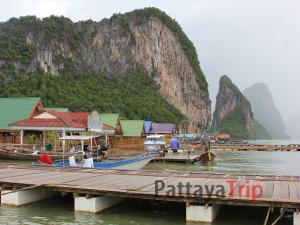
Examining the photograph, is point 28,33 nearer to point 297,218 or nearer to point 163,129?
point 163,129

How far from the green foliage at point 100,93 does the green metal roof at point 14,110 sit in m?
40.7

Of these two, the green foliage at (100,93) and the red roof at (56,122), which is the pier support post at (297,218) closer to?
the red roof at (56,122)

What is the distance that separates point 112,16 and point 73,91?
56.1m

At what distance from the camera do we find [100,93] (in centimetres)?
11969

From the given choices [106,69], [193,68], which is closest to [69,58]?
[106,69]

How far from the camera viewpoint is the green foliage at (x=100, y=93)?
9169 centimetres

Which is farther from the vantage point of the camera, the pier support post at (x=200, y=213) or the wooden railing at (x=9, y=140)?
the wooden railing at (x=9, y=140)

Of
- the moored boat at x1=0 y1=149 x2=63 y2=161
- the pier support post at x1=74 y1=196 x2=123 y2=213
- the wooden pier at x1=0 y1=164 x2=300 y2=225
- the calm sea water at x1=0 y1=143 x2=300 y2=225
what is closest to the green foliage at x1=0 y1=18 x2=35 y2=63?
the moored boat at x1=0 y1=149 x2=63 y2=161

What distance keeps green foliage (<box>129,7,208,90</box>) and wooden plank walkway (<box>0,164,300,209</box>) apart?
5700 inches

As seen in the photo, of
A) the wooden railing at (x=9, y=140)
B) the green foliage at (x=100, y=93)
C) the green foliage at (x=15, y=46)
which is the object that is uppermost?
the green foliage at (x=15, y=46)

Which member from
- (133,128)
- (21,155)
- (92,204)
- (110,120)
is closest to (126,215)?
(92,204)

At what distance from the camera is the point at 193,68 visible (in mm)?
181000

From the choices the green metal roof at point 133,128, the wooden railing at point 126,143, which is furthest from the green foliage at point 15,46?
the wooden railing at point 126,143

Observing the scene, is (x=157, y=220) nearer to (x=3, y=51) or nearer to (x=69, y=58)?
(x=3, y=51)
